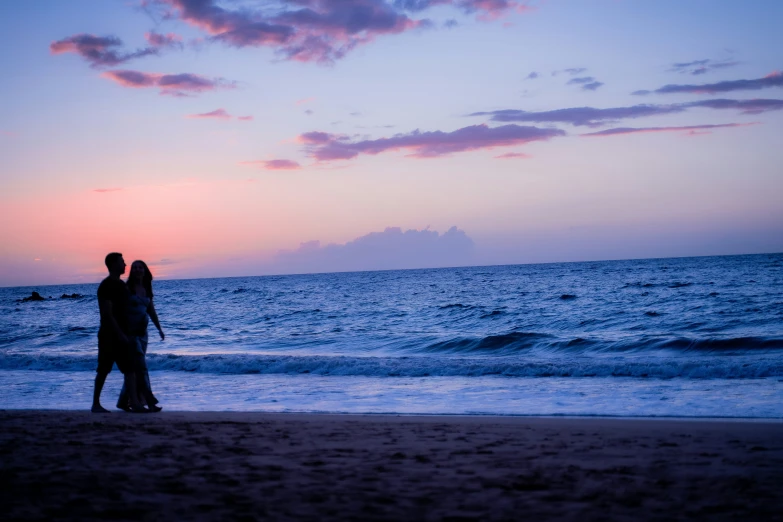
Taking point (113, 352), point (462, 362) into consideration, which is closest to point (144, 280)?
point (113, 352)

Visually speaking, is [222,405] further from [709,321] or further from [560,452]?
[709,321]

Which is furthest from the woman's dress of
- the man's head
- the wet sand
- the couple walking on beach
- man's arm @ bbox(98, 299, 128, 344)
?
the wet sand

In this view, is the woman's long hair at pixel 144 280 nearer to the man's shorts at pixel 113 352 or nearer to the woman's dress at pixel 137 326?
the woman's dress at pixel 137 326

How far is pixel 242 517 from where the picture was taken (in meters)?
3.75

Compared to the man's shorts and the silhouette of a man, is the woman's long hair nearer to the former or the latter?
the silhouette of a man

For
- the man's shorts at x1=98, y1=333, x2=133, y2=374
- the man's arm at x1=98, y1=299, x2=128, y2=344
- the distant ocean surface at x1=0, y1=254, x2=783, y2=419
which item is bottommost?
the distant ocean surface at x1=0, y1=254, x2=783, y2=419

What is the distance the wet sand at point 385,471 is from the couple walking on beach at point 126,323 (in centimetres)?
103

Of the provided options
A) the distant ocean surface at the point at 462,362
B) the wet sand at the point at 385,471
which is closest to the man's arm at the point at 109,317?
the wet sand at the point at 385,471

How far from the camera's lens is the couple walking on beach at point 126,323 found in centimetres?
796

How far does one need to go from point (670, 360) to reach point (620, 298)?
23.8 metres

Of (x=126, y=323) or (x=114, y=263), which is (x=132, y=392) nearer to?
(x=126, y=323)

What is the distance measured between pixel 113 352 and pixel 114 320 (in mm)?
594

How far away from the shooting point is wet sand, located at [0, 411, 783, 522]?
12.8 ft

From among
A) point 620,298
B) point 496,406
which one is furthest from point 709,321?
point 496,406
